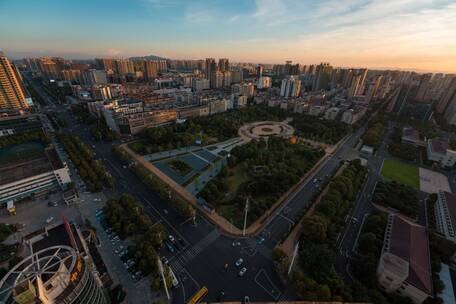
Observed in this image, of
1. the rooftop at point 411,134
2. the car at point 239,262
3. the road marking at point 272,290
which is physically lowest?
the road marking at point 272,290

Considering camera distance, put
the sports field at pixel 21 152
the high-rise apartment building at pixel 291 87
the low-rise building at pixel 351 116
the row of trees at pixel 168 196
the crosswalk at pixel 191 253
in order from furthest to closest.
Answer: the high-rise apartment building at pixel 291 87 < the low-rise building at pixel 351 116 < the sports field at pixel 21 152 < the row of trees at pixel 168 196 < the crosswalk at pixel 191 253

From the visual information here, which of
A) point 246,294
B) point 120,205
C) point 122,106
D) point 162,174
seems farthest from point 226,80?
point 246,294

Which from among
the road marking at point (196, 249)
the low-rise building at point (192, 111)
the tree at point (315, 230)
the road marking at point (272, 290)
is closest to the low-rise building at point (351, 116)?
the low-rise building at point (192, 111)

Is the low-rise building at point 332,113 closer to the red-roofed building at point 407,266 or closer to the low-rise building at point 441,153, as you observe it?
the low-rise building at point 441,153

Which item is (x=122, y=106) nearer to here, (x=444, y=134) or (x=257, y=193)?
(x=257, y=193)

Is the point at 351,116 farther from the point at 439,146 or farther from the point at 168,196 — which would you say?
the point at 168,196

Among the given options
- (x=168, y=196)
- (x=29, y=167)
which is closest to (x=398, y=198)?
→ (x=168, y=196)
